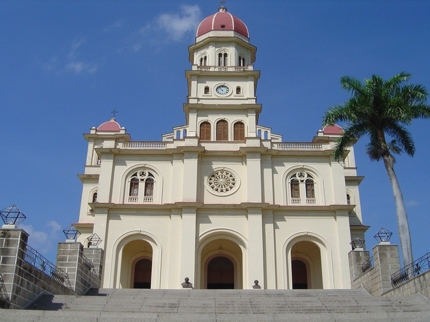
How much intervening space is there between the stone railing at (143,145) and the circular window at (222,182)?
12.9ft

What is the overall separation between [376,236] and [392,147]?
4.82 m

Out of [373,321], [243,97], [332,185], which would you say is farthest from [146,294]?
[243,97]

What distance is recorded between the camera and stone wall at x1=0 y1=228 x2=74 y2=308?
14336mm

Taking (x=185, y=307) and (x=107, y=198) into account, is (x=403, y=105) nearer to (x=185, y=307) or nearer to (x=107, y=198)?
(x=185, y=307)

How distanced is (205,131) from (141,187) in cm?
617

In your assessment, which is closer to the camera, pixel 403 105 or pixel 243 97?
pixel 403 105

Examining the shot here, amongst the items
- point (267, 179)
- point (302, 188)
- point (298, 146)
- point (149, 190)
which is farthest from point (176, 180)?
point (298, 146)

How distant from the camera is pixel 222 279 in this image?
3297 cm

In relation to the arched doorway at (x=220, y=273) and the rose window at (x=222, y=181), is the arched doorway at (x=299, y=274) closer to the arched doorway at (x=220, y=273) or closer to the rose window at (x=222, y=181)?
the arched doorway at (x=220, y=273)

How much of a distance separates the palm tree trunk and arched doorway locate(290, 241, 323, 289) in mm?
11304

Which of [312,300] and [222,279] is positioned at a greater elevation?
[222,279]

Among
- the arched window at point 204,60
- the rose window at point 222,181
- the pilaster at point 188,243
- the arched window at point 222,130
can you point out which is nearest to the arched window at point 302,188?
the rose window at point 222,181

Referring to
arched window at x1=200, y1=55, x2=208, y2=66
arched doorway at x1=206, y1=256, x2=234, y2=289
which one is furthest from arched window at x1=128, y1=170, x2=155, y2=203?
arched window at x1=200, y1=55, x2=208, y2=66

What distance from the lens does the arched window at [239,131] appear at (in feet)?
114
